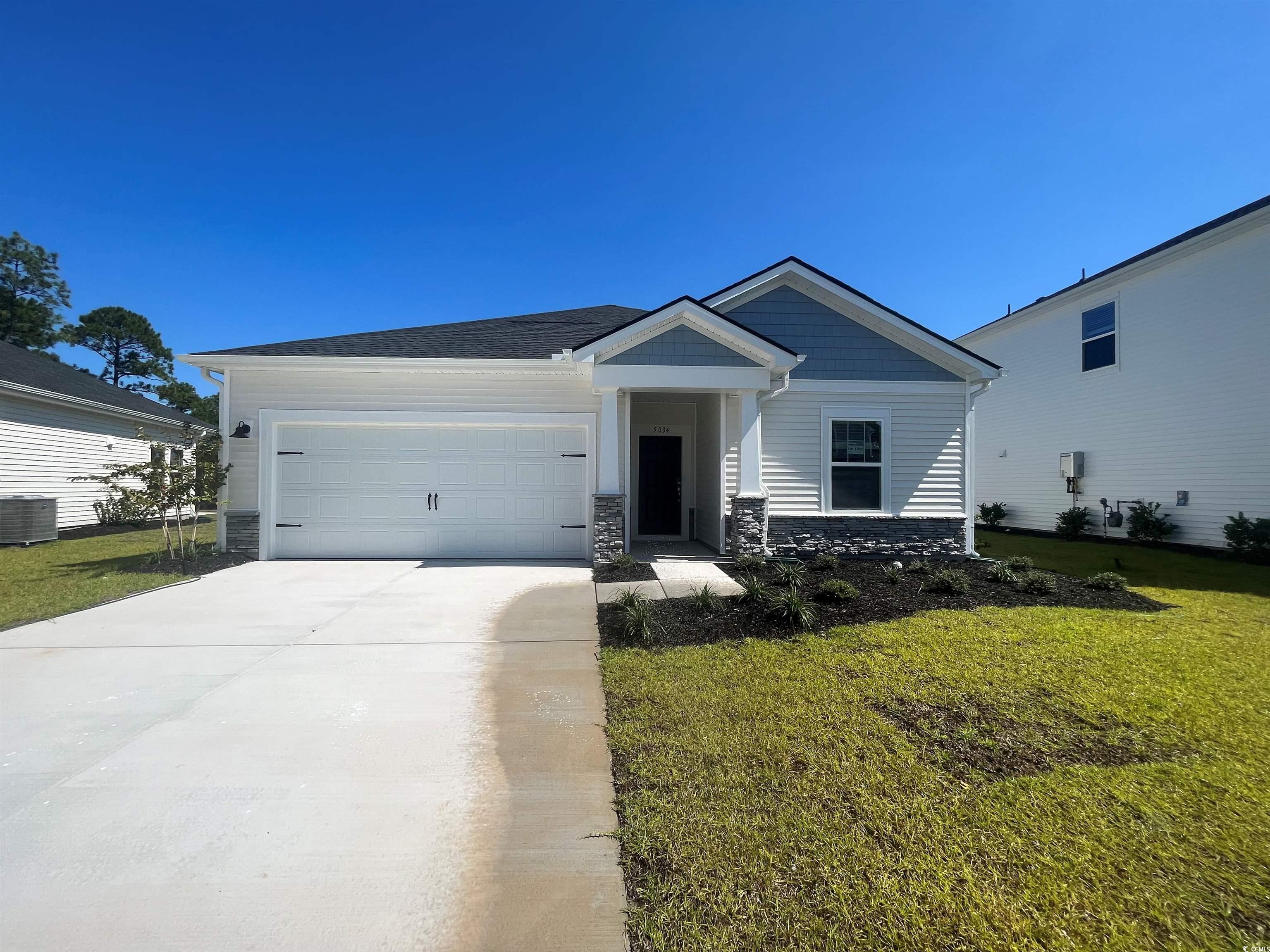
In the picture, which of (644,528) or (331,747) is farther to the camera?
(644,528)

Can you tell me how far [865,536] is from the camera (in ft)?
31.7

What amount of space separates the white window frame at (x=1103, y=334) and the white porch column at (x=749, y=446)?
10357mm

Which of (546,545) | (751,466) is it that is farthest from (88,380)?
(751,466)

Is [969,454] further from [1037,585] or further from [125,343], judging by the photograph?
[125,343]

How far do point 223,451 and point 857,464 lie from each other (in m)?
11.1

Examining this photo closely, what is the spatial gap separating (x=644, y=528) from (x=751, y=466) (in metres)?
3.69

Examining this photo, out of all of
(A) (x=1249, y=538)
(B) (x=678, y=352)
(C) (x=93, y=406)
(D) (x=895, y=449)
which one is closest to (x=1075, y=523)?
(A) (x=1249, y=538)

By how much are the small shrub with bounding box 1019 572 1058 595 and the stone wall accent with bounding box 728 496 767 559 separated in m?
3.43

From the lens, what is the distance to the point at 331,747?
3084mm

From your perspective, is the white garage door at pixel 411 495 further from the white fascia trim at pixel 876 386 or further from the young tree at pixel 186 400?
the young tree at pixel 186 400

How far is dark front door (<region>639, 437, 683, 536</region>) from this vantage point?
38.8 feet

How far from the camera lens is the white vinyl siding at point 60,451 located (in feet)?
40.4

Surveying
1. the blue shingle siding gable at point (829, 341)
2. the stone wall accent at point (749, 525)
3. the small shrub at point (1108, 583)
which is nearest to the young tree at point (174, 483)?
the stone wall accent at point (749, 525)

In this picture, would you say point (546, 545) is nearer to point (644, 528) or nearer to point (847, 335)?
point (644, 528)
